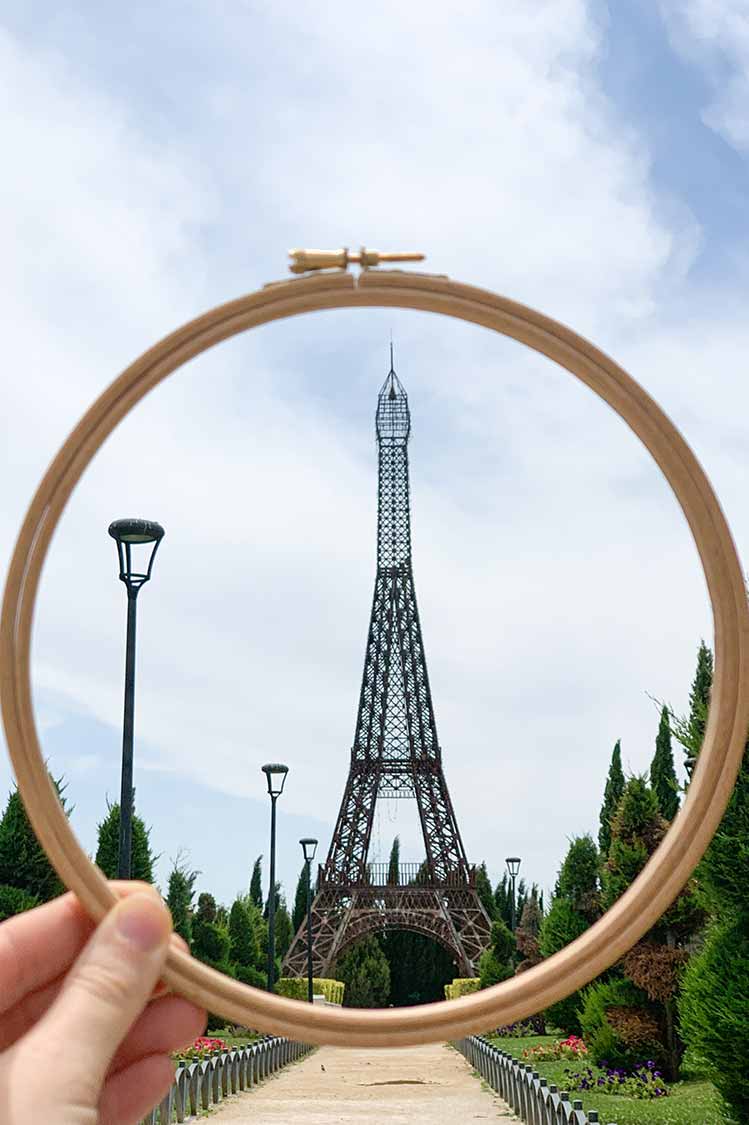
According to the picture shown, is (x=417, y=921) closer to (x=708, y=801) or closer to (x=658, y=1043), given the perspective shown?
(x=658, y=1043)

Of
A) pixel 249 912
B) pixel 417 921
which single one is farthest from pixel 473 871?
pixel 249 912

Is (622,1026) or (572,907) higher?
(572,907)

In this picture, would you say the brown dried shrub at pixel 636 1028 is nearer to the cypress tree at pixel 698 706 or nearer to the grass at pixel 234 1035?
the cypress tree at pixel 698 706

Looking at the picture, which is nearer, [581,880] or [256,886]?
[581,880]

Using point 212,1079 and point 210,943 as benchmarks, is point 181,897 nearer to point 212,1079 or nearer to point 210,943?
point 210,943

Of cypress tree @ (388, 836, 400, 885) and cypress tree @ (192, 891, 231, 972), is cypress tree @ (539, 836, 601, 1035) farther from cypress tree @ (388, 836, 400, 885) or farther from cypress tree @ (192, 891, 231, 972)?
cypress tree @ (388, 836, 400, 885)

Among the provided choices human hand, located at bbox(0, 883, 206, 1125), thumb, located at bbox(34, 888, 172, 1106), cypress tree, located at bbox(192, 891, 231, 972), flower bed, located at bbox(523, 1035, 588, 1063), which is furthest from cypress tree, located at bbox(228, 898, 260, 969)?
thumb, located at bbox(34, 888, 172, 1106)

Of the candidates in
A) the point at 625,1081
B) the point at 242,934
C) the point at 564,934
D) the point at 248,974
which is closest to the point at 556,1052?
the point at 564,934
